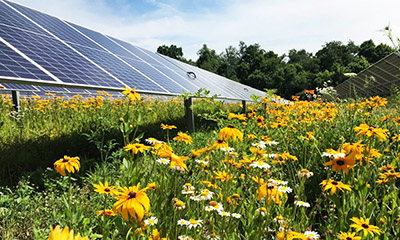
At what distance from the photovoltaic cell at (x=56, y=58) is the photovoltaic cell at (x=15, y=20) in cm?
38

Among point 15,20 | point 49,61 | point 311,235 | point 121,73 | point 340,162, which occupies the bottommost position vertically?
point 311,235

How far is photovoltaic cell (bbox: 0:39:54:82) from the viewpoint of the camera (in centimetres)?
359

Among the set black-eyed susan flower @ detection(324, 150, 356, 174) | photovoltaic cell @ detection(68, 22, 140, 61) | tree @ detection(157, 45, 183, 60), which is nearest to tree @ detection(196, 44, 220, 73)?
tree @ detection(157, 45, 183, 60)

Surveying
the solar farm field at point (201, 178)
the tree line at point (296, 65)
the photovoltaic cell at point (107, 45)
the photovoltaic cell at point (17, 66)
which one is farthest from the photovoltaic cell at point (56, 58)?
the tree line at point (296, 65)

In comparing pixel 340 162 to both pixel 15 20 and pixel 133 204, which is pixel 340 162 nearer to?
pixel 133 204

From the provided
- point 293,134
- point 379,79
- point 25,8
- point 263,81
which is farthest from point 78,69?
point 263,81

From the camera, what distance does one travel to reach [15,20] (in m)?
6.66

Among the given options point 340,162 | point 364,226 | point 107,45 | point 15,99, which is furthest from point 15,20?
point 364,226

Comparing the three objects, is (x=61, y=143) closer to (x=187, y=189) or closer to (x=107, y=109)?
(x=107, y=109)

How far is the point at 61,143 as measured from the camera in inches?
161

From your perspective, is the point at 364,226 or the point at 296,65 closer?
the point at 364,226

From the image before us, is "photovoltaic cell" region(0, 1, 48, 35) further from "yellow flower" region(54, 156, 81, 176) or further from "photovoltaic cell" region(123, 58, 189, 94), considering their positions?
"yellow flower" region(54, 156, 81, 176)

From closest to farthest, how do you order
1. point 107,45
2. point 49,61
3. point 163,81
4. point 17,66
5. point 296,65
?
point 17,66 < point 49,61 < point 163,81 < point 107,45 < point 296,65

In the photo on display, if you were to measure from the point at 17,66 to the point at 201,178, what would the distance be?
328 centimetres
